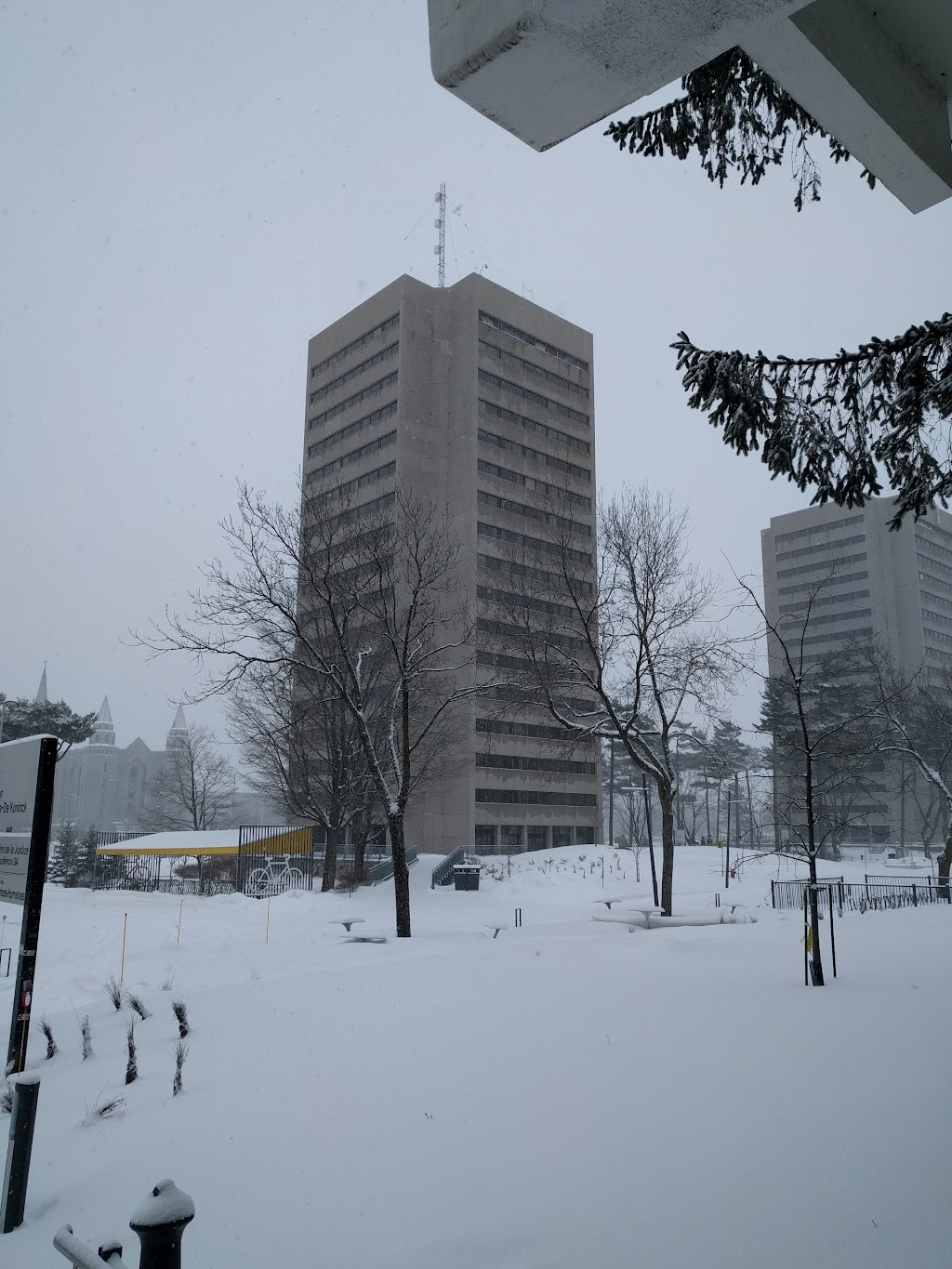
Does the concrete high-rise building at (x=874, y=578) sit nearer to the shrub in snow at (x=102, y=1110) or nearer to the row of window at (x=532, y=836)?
the row of window at (x=532, y=836)

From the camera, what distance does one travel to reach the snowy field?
423 centimetres

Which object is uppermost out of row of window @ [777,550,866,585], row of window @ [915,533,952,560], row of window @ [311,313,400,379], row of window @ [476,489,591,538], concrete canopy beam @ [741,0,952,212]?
row of window @ [311,313,400,379]

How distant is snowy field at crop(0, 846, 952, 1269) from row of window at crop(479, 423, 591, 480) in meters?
61.2

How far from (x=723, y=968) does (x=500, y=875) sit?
30.0 metres

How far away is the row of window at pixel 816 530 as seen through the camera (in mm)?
109500

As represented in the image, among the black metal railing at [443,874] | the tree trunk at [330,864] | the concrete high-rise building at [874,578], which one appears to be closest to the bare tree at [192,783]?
the black metal railing at [443,874]

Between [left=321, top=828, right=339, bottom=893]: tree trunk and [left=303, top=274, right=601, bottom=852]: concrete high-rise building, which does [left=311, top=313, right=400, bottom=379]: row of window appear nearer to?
[left=303, top=274, right=601, bottom=852]: concrete high-rise building

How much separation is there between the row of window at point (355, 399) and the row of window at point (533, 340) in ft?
31.5

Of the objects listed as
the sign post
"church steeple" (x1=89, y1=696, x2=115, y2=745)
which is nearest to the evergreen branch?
the sign post

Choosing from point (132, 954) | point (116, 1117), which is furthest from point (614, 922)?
point (116, 1117)

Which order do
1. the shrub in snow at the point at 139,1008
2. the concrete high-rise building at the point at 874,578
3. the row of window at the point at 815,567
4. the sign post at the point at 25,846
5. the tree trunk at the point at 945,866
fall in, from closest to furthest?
the sign post at the point at 25,846, the shrub in snow at the point at 139,1008, the tree trunk at the point at 945,866, the row of window at the point at 815,567, the concrete high-rise building at the point at 874,578

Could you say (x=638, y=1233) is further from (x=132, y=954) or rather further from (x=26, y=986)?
(x=132, y=954)

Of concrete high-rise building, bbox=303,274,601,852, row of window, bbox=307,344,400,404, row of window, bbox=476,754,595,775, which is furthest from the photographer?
row of window, bbox=307,344,400,404

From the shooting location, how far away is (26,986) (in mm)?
5355
